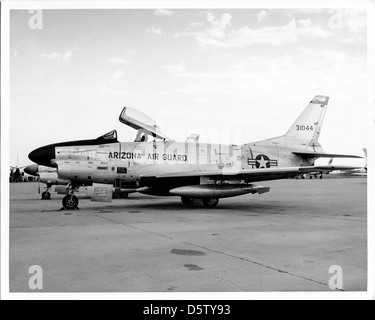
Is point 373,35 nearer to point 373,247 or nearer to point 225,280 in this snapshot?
point 373,247

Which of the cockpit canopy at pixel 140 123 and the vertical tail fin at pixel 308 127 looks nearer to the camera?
the cockpit canopy at pixel 140 123

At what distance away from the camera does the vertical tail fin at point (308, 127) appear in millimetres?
14594

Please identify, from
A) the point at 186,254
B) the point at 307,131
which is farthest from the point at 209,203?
the point at 186,254

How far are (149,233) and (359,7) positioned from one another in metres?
4.91

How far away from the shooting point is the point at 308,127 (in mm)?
14680

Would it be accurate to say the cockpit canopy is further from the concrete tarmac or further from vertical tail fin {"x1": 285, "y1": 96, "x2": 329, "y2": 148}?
vertical tail fin {"x1": 285, "y1": 96, "x2": 329, "y2": 148}

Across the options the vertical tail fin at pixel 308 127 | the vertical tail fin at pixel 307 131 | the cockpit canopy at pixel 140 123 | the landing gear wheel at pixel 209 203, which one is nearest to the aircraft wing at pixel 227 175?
the landing gear wheel at pixel 209 203

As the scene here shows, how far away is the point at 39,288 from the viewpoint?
3629 millimetres

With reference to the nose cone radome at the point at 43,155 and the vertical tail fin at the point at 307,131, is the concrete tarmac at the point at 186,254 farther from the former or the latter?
the vertical tail fin at the point at 307,131

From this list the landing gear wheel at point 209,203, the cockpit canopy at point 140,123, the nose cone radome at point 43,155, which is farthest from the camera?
the landing gear wheel at point 209,203

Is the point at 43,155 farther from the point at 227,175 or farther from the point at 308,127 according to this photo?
the point at 308,127

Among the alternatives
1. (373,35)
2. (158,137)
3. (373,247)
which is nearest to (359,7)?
(373,35)

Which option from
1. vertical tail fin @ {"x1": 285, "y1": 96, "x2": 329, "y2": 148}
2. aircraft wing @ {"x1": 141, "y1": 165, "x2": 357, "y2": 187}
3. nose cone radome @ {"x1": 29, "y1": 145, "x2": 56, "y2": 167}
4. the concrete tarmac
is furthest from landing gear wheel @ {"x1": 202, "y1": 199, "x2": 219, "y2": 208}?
nose cone radome @ {"x1": 29, "y1": 145, "x2": 56, "y2": 167}

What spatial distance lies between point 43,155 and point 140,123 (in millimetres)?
3225
